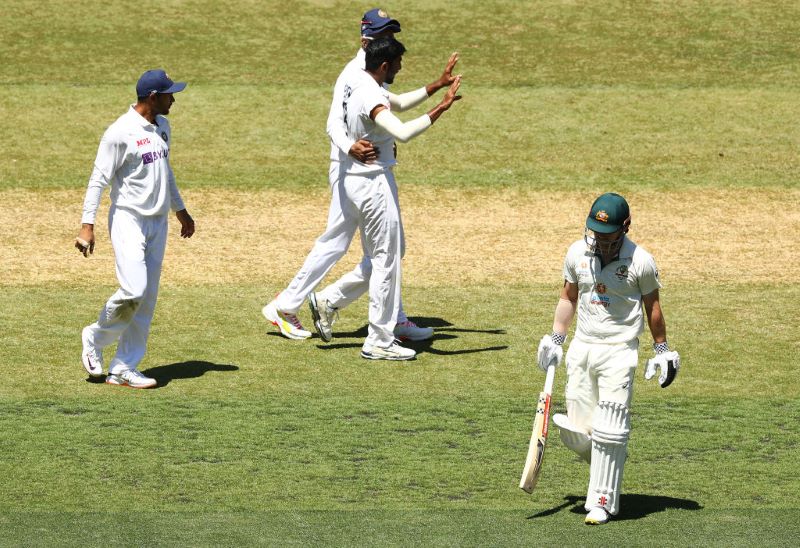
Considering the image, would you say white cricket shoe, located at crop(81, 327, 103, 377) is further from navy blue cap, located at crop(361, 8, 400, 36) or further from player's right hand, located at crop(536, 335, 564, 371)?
player's right hand, located at crop(536, 335, 564, 371)

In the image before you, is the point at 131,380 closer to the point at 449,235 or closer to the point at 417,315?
the point at 417,315

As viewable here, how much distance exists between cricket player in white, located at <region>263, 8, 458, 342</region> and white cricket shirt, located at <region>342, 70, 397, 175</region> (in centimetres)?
15

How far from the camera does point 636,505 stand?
8.98 meters

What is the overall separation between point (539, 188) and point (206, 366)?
776 cm

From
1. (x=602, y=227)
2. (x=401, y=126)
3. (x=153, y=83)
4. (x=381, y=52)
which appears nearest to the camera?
(x=602, y=227)

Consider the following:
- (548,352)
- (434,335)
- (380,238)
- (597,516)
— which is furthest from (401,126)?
(597,516)

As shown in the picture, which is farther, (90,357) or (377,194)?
(377,194)

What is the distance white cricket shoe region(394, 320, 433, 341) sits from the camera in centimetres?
1295

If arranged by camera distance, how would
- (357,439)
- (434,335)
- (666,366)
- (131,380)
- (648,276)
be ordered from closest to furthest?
(648,276), (666,366), (357,439), (131,380), (434,335)

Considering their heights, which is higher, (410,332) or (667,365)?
(667,365)

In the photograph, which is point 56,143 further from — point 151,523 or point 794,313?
point 151,523

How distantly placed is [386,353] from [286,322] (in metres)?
1.12

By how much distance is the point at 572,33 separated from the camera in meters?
24.3

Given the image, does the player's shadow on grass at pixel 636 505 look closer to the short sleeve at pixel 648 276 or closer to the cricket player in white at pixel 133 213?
the short sleeve at pixel 648 276
